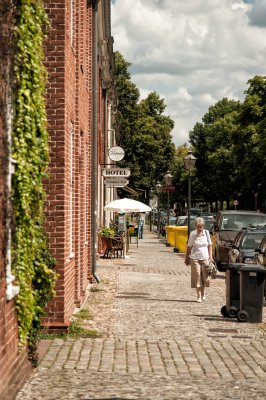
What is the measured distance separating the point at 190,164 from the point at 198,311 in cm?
2032

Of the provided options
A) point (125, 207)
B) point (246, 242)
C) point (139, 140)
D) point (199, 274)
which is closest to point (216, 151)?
point (139, 140)

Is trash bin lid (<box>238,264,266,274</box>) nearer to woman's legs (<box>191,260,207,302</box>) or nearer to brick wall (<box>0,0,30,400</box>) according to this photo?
woman's legs (<box>191,260,207,302</box>)

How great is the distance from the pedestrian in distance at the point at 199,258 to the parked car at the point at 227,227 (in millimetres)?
9699

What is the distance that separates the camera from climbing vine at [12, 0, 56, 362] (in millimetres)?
8406

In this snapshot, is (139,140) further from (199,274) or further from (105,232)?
(199,274)

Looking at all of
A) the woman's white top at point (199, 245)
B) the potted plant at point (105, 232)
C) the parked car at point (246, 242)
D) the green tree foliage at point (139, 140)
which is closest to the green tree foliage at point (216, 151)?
the green tree foliage at point (139, 140)

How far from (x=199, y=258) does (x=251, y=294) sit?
3050 millimetres

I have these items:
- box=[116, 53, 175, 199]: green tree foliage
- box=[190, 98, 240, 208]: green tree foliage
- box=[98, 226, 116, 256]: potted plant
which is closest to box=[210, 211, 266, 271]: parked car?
box=[98, 226, 116, 256]: potted plant

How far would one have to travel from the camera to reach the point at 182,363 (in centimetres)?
1041

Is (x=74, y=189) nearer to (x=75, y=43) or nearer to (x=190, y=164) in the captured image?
(x=75, y=43)

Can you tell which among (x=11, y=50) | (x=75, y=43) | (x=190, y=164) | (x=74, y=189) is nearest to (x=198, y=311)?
(x=74, y=189)

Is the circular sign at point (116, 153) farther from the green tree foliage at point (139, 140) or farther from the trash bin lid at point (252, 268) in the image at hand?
the green tree foliage at point (139, 140)

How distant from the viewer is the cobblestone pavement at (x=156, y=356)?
869 centimetres

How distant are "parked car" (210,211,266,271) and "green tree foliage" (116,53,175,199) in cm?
4571
